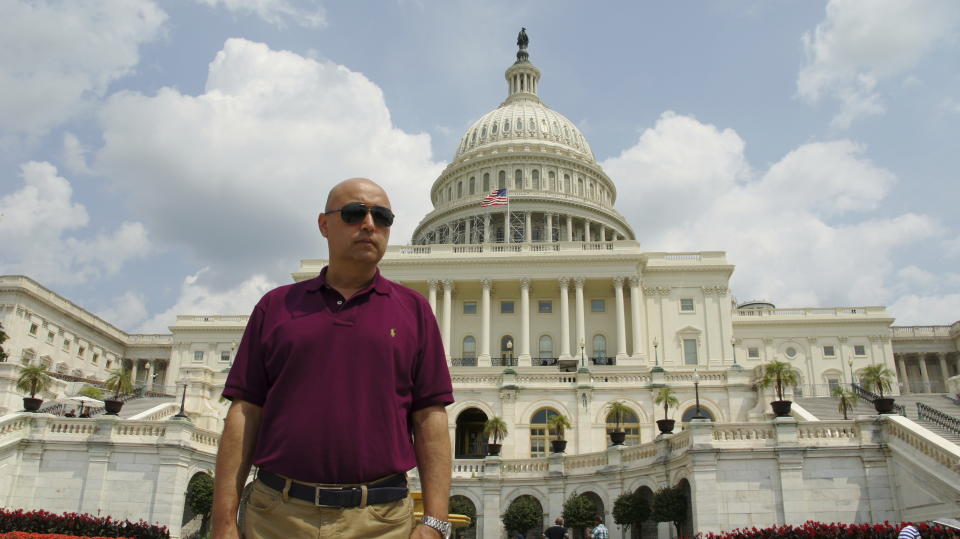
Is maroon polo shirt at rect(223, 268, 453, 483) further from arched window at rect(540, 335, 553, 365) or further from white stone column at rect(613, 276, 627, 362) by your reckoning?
arched window at rect(540, 335, 553, 365)

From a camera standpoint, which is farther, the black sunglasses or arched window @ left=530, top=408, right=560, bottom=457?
arched window @ left=530, top=408, right=560, bottom=457

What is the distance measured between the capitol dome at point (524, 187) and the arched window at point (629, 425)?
170ft

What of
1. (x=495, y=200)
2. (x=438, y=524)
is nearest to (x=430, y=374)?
(x=438, y=524)

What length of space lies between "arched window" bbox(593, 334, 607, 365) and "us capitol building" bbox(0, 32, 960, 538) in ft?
0.71

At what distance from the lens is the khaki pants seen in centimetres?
473

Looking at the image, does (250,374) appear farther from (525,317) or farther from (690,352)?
(690,352)

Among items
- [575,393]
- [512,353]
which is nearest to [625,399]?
[575,393]

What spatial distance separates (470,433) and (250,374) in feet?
162

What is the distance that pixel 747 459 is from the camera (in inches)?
1218

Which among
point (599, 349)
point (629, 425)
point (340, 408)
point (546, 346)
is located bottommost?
point (340, 408)

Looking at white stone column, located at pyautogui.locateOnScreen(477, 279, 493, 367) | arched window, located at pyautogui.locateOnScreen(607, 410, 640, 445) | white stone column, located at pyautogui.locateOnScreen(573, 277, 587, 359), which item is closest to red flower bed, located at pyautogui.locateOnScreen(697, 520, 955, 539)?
arched window, located at pyautogui.locateOnScreen(607, 410, 640, 445)

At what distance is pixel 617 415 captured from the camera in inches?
1779

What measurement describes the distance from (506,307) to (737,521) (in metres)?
51.5

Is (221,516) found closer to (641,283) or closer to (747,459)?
(747,459)
